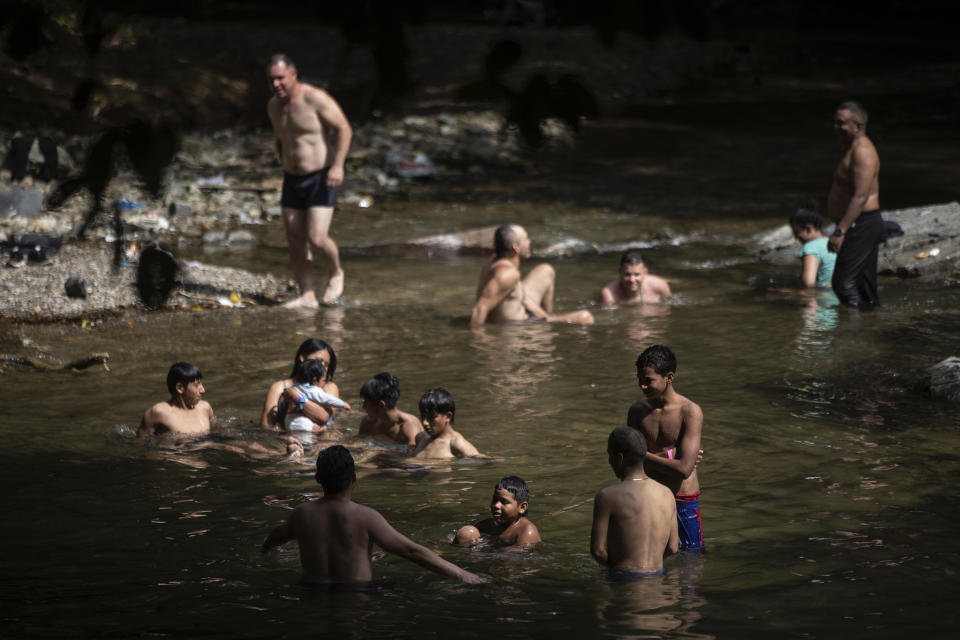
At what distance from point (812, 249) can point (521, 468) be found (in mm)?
5727

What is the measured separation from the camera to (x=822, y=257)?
12203mm

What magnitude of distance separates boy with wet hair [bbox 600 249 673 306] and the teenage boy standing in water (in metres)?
5.82

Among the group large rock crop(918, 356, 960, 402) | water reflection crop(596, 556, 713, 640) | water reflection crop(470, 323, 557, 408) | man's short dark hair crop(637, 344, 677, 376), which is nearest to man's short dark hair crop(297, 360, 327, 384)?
water reflection crop(470, 323, 557, 408)

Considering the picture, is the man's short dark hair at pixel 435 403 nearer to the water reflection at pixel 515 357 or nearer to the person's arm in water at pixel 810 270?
the water reflection at pixel 515 357

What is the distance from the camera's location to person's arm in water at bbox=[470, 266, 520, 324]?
11188mm

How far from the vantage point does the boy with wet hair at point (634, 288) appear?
11891 millimetres

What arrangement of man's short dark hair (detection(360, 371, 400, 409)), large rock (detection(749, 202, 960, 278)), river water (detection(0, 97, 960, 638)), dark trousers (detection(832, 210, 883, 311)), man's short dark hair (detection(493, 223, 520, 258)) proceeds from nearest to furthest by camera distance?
1. river water (detection(0, 97, 960, 638))
2. man's short dark hair (detection(360, 371, 400, 409))
3. dark trousers (detection(832, 210, 883, 311))
4. man's short dark hair (detection(493, 223, 520, 258))
5. large rock (detection(749, 202, 960, 278))

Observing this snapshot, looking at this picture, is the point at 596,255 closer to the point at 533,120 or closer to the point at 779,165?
the point at 779,165

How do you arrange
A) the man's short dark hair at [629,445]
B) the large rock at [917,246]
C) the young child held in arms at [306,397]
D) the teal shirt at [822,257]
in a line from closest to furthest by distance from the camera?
the man's short dark hair at [629,445] < the young child held in arms at [306,397] < the teal shirt at [822,257] < the large rock at [917,246]

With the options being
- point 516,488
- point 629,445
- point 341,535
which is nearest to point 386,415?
point 516,488

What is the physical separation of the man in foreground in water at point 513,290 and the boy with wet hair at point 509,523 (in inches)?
193

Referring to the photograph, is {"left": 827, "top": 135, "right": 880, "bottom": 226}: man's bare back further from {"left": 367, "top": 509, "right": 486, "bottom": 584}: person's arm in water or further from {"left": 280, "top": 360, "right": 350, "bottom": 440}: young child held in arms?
{"left": 367, "top": 509, "right": 486, "bottom": 584}: person's arm in water

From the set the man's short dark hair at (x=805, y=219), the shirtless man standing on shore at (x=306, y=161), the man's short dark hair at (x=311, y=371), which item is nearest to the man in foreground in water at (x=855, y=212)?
the man's short dark hair at (x=805, y=219)

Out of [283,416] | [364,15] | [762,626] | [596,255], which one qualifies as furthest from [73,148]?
[364,15]
